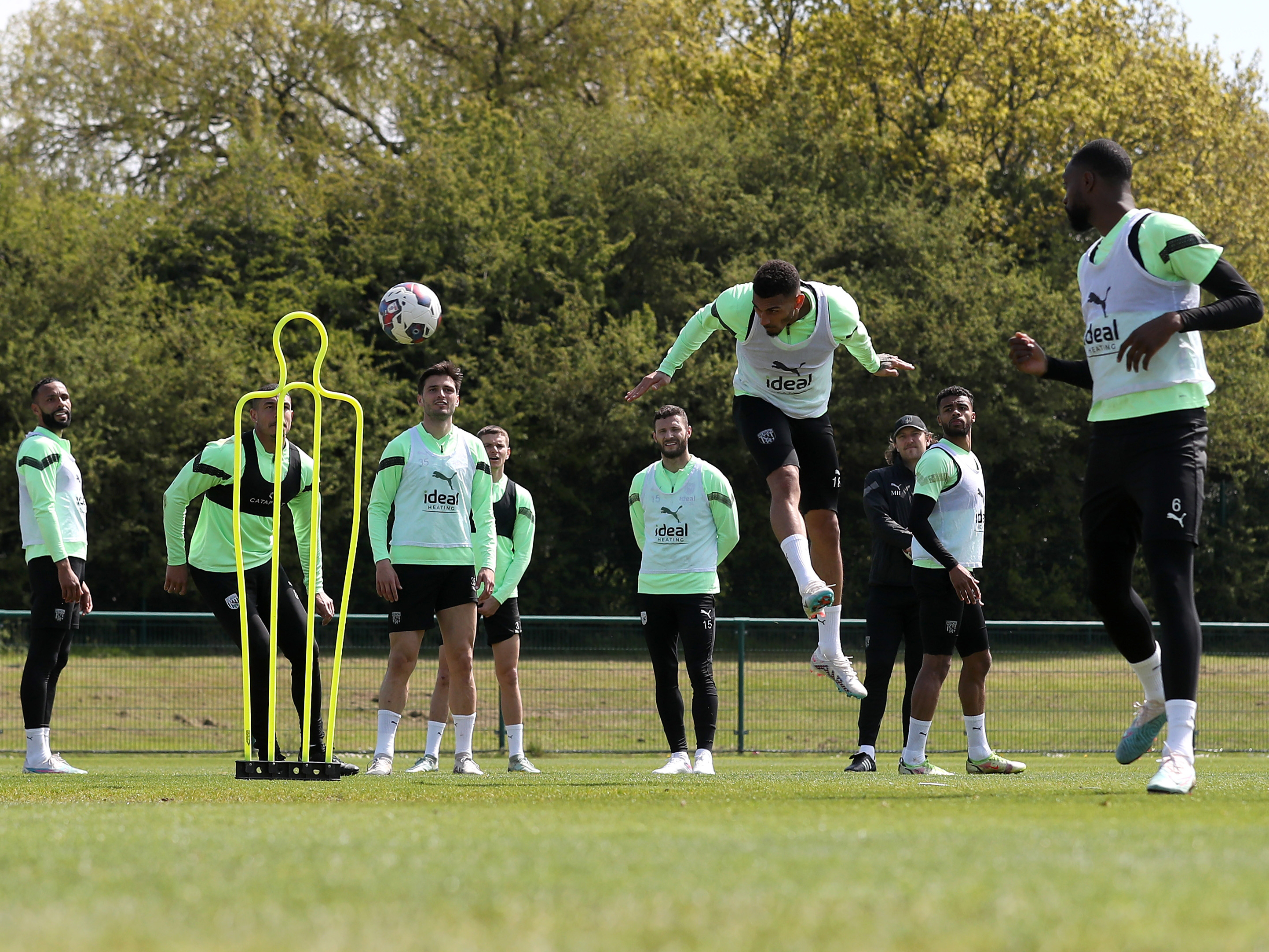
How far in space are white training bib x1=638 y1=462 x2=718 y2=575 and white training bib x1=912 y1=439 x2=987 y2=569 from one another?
1.44 meters

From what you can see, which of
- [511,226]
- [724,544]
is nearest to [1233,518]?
[511,226]

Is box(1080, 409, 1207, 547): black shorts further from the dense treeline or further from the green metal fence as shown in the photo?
the dense treeline

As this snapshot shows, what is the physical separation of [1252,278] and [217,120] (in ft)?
81.7

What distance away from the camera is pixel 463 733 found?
9.88 meters

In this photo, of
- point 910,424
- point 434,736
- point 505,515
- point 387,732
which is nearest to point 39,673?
point 387,732

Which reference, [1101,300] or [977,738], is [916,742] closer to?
[977,738]

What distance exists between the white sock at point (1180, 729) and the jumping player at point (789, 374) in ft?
7.42

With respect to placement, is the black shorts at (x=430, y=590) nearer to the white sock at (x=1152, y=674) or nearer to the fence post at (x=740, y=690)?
the white sock at (x=1152, y=674)

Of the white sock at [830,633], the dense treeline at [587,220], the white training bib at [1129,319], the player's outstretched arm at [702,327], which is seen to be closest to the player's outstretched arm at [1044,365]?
the white training bib at [1129,319]

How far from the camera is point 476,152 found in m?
30.5

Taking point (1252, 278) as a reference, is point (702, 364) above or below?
below

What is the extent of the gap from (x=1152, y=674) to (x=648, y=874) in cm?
372

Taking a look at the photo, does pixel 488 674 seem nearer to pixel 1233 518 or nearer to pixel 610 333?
pixel 610 333

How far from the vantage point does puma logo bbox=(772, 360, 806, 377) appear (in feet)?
25.7
